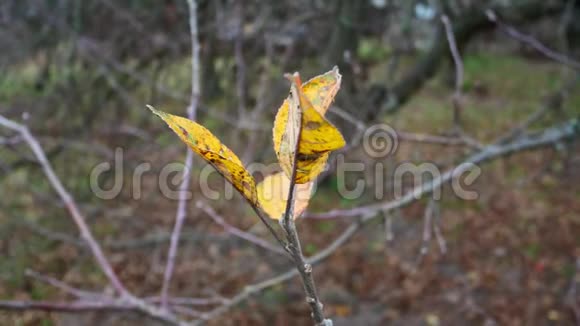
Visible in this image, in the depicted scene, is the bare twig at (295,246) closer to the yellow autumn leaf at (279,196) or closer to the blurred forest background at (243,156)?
the yellow autumn leaf at (279,196)

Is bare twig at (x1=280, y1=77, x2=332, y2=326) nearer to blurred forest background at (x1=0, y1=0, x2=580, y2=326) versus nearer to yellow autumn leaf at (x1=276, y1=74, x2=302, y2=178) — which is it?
yellow autumn leaf at (x1=276, y1=74, x2=302, y2=178)

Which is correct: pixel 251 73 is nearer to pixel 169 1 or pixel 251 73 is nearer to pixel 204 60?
pixel 204 60

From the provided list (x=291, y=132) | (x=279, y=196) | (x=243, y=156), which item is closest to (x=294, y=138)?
(x=291, y=132)

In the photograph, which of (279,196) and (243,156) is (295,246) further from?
(243,156)

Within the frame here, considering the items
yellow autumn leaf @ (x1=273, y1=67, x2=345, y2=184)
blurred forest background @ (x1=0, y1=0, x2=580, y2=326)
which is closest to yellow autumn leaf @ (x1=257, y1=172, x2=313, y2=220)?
yellow autumn leaf @ (x1=273, y1=67, x2=345, y2=184)

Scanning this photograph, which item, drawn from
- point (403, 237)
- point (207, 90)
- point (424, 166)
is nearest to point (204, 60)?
point (207, 90)

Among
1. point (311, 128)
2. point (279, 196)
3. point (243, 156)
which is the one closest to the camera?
point (311, 128)
